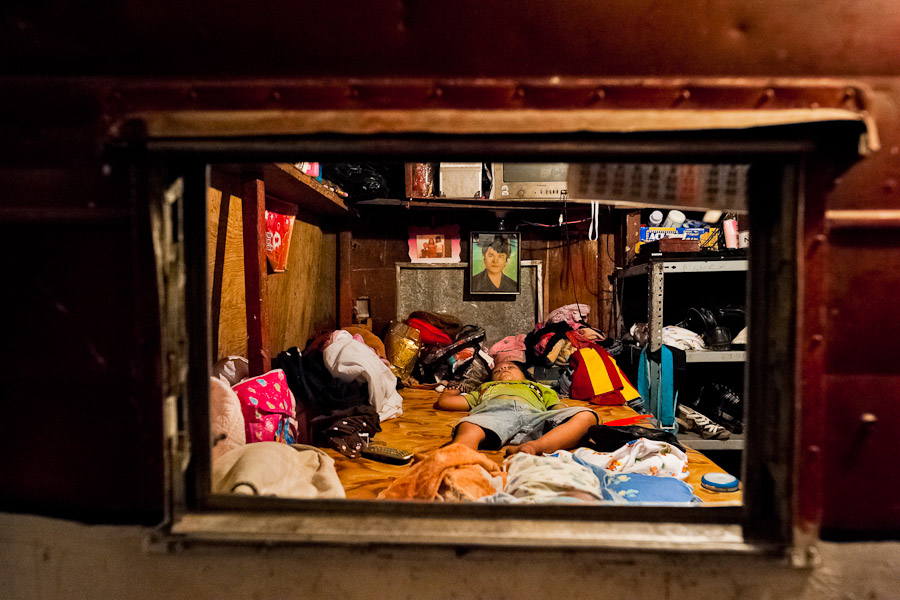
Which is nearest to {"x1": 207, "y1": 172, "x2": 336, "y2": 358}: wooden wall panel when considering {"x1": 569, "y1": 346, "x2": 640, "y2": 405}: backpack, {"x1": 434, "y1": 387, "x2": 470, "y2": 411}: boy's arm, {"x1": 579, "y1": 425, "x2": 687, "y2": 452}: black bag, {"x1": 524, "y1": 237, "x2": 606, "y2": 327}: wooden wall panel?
{"x1": 434, "y1": 387, "x2": 470, "y2": 411}: boy's arm

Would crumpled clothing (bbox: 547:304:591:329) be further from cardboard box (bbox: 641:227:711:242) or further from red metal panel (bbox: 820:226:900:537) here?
red metal panel (bbox: 820:226:900:537)

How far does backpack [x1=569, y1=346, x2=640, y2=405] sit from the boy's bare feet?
54.7 inches

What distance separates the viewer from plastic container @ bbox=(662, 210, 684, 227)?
197 inches

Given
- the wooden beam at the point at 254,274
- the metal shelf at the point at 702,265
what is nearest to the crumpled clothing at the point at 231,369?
the wooden beam at the point at 254,274

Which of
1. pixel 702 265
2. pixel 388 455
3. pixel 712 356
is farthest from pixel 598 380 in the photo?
pixel 388 455

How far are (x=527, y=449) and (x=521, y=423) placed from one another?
425mm

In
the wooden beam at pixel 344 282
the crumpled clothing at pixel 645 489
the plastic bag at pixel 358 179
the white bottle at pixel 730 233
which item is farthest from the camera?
the wooden beam at pixel 344 282

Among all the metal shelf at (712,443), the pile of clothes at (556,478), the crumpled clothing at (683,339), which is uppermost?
the crumpled clothing at (683,339)

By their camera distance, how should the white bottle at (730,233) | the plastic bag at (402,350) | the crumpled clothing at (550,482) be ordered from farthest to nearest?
the plastic bag at (402,350) → the white bottle at (730,233) → the crumpled clothing at (550,482)

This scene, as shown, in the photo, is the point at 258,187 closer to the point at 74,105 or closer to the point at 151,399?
the point at 74,105

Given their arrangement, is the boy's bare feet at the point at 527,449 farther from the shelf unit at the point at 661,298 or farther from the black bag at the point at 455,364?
the black bag at the point at 455,364

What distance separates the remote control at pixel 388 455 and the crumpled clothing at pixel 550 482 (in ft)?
2.17

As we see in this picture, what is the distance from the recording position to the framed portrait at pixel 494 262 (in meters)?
5.52

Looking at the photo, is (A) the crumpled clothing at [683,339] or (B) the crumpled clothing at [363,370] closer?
(B) the crumpled clothing at [363,370]
